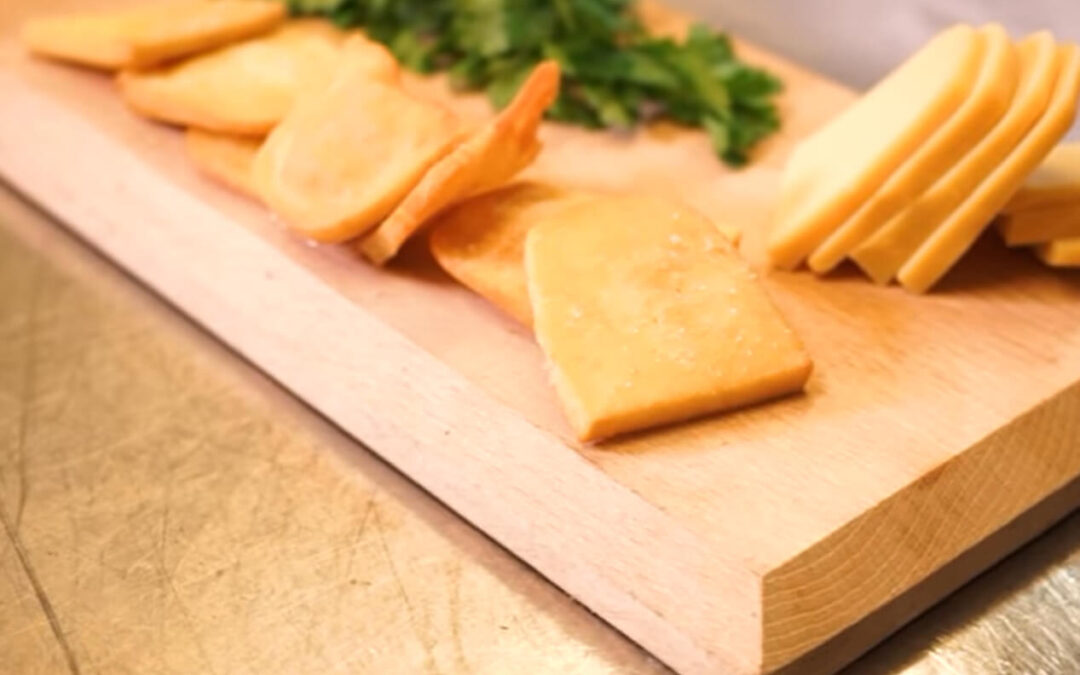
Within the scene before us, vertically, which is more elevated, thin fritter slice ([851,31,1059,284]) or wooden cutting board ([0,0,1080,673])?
thin fritter slice ([851,31,1059,284])

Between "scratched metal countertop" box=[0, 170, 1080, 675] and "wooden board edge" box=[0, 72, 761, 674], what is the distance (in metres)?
0.03

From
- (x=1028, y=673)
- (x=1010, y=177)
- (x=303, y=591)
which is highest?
(x=1010, y=177)

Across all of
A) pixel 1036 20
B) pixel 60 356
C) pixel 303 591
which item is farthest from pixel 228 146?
pixel 1036 20

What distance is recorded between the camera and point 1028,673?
1079mm

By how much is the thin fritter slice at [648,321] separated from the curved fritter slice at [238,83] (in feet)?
1.22

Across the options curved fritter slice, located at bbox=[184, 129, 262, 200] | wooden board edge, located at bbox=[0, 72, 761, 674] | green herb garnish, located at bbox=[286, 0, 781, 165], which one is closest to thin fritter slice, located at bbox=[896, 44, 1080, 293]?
green herb garnish, located at bbox=[286, 0, 781, 165]

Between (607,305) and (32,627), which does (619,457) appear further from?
(32,627)

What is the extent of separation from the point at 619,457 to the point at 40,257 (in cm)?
81

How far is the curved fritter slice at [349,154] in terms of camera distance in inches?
50.9

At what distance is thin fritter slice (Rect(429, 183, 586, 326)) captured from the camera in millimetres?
1236

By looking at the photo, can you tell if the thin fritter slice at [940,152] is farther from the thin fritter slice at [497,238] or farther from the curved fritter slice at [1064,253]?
the thin fritter slice at [497,238]

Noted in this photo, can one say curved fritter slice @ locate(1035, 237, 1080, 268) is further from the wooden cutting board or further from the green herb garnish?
the green herb garnish

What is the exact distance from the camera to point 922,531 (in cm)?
106

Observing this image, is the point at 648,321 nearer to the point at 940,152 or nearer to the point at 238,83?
the point at 940,152
